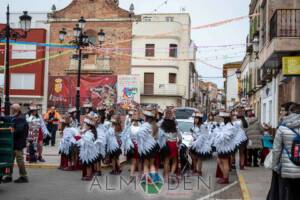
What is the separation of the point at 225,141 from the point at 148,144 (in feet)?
5.97

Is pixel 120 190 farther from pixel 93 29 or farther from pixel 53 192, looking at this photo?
pixel 93 29

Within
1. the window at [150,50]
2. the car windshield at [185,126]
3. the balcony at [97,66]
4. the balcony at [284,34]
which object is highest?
the window at [150,50]

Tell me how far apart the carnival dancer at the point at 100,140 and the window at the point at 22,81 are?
3302 centimetres

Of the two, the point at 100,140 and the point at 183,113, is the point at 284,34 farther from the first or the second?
the point at 183,113

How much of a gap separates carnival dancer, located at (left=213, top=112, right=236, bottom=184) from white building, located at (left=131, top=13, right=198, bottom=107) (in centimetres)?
3232

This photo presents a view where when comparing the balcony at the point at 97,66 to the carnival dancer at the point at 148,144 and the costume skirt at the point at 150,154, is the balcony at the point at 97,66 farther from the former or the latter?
the costume skirt at the point at 150,154

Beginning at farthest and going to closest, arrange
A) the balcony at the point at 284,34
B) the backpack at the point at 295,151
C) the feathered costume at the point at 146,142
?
the balcony at the point at 284,34
the feathered costume at the point at 146,142
the backpack at the point at 295,151

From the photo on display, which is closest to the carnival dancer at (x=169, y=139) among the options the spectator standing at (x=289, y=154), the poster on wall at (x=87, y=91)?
the spectator standing at (x=289, y=154)

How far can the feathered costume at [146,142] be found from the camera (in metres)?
10.9

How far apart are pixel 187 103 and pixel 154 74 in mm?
8670

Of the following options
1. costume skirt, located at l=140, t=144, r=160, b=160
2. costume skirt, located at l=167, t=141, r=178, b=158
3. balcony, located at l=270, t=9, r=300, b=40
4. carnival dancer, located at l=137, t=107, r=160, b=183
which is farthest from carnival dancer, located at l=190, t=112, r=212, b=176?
balcony, located at l=270, t=9, r=300, b=40

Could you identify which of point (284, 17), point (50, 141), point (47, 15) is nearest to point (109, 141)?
point (284, 17)

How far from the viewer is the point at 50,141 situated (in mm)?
22516

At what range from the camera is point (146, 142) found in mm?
10906
